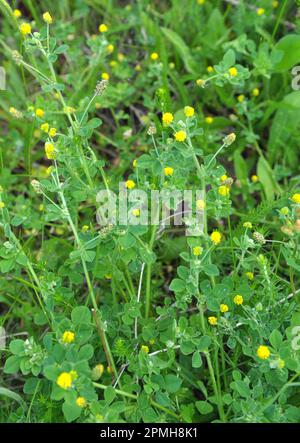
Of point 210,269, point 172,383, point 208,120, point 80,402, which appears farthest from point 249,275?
point 208,120

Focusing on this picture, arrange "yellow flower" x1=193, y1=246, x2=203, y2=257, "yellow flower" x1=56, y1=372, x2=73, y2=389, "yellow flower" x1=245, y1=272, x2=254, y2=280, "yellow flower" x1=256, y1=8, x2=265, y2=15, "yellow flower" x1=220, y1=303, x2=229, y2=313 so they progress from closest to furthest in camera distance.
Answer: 1. "yellow flower" x1=56, y1=372, x2=73, y2=389
2. "yellow flower" x1=193, y1=246, x2=203, y2=257
3. "yellow flower" x1=220, y1=303, x2=229, y2=313
4. "yellow flower" x1=245, y1=272, x2=254, y2=280
5. "yellow flower" x1=256, y1=8, x2=265, y2=15

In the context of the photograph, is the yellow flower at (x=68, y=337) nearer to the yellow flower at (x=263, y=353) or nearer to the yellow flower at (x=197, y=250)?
the yellow flower at (x=197, y=250)

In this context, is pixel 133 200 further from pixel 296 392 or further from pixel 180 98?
pixel 180 98

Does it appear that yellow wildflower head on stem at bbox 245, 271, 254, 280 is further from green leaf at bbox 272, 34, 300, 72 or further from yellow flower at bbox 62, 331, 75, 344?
green leaf at bbox 272, 34, 300, 72

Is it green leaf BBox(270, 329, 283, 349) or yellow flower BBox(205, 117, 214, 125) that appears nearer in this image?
green leaf BBox(270, 329, 283, 349)

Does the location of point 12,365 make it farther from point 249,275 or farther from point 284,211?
point 284,211

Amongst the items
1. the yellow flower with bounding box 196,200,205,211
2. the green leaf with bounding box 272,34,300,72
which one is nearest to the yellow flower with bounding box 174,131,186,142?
the yellow flower with bounding box 196,200,205,211

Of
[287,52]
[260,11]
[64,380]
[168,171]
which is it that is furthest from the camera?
[260,11]
